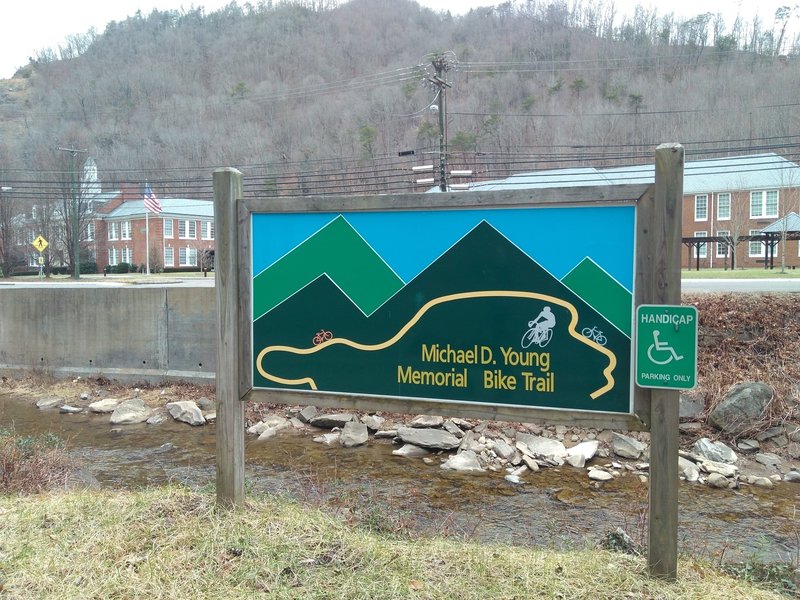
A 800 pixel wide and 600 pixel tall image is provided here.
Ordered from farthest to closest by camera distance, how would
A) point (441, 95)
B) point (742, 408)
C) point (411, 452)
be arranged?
point (441, 95)
point (742, 408)
point (411, 452)

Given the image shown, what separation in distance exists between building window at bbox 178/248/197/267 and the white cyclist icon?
69206mm

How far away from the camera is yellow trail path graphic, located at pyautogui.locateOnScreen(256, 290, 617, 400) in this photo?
3.51 metres

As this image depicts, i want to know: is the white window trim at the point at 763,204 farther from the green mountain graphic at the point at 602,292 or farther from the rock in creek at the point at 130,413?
the green mountain graphic at the point at 602,292

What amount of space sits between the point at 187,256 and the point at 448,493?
65.0 metres

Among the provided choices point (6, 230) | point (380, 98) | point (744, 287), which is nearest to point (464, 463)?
point (744, 287)

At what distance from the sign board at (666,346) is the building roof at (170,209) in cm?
6817

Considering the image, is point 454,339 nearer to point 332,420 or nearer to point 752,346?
point 332,420

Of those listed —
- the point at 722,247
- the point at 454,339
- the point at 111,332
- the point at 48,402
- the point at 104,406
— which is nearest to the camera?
the point at 454,339

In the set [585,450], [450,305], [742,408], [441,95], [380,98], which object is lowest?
[585,450]

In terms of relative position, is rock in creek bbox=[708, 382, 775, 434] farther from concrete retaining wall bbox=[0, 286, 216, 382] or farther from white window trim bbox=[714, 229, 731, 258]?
white window trim bbox=[714, 229, 731, 258]

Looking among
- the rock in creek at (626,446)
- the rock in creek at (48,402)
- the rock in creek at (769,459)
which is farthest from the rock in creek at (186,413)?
the rock in creek at (769,459)

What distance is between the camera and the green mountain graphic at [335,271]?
400 centimetres

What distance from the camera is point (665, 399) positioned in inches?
132

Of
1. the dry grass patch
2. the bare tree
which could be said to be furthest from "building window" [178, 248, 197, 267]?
the dry grass patch
